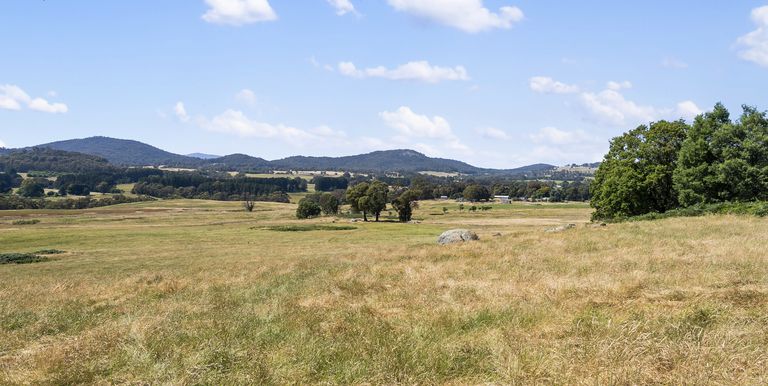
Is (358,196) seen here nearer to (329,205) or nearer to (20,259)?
(329,205)

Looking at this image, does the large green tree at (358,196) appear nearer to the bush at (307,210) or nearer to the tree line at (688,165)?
the bush at (307,210)

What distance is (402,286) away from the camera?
1548 centimetres

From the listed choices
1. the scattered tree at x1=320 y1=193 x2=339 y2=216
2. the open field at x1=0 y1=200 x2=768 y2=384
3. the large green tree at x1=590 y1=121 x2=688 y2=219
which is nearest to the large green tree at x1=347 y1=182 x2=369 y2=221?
the scattered tree at x1=320 y1=193 x2=339 y2=216

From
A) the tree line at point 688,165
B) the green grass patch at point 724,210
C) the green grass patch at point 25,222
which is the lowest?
the green grass patch at point 25,222

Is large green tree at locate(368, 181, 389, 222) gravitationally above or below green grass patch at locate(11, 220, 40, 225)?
above

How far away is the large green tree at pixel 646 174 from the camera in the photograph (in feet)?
182

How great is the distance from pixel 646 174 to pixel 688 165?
654 cm

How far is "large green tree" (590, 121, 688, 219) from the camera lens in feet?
182

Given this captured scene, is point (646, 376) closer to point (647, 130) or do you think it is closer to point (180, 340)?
point (180, 340)

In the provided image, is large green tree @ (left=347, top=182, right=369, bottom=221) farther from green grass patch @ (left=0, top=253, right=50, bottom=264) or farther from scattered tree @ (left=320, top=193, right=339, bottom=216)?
green grass patch @ (left=0, top=253, right=50, bottom=264)

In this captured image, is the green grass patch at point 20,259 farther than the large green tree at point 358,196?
No

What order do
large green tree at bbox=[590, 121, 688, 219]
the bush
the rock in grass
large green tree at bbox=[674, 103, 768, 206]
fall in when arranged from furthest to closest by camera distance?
the bush, large green tree at bbox=[590, 121, 688, 219], large green tree at bbox=[674, 103, 768, 206], the rock in grass

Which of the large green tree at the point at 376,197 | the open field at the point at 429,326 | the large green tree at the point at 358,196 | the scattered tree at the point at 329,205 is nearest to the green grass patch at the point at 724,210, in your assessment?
the open field at the point at 429,326

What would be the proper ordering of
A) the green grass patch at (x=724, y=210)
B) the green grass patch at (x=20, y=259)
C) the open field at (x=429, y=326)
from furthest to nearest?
the green grass patch at (x=20, y=259) < the green grass patch at (x=724, y=210) < the open field at (x=429, y=326)
